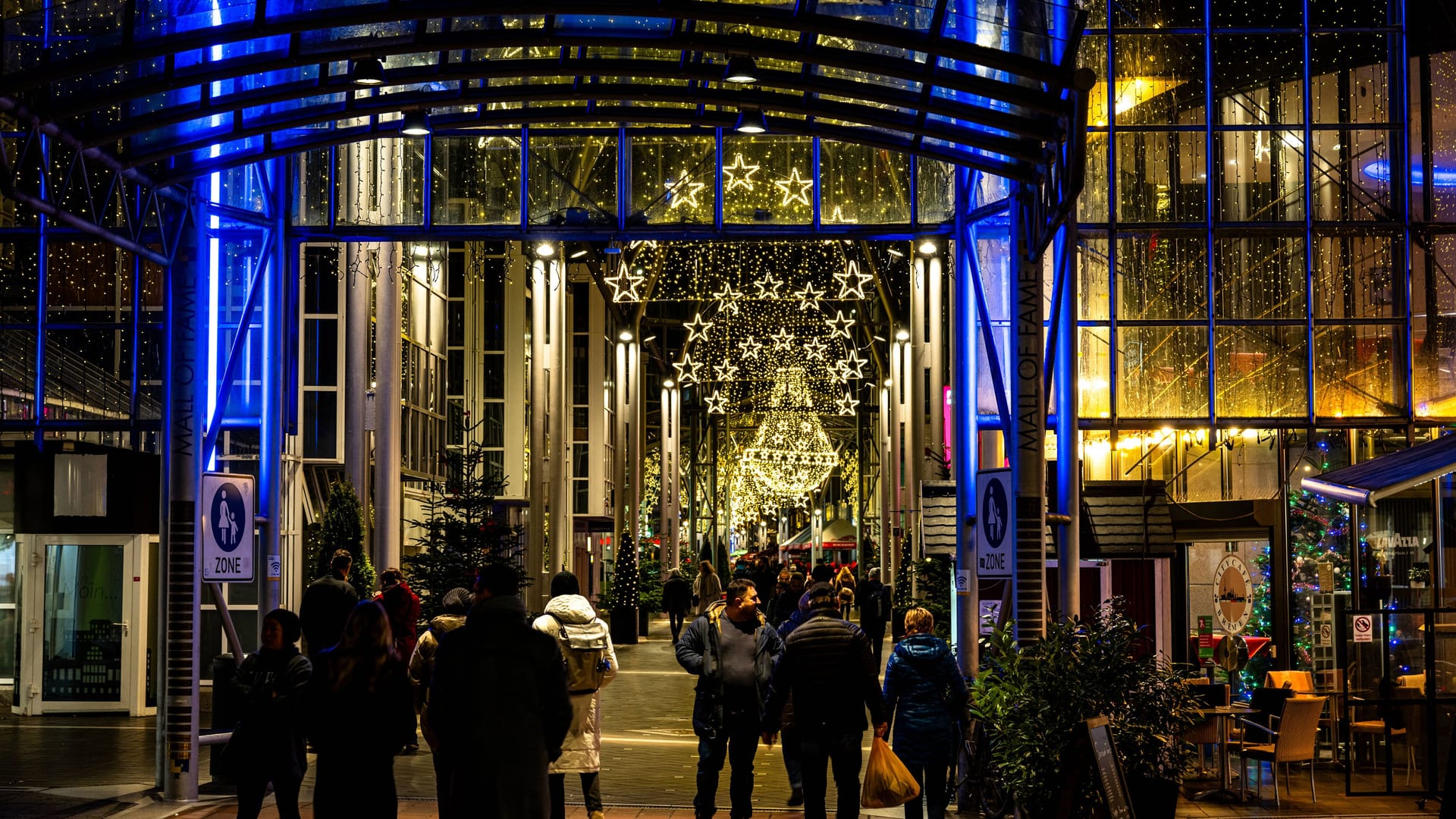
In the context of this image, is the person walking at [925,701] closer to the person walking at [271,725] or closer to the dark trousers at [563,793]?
the dark trousers at [563,793]

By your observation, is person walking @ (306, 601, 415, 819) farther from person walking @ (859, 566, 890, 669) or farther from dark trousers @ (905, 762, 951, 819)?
person walking @ (859, 566, 890, 669)

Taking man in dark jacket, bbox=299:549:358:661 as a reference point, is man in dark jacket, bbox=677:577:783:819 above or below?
below

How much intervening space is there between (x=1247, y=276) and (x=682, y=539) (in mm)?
52012

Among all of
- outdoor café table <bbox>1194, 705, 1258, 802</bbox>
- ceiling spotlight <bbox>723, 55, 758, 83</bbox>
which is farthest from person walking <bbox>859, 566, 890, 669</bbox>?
ceiling spotlight <bbox>723, 55, 758, 83</bbox>

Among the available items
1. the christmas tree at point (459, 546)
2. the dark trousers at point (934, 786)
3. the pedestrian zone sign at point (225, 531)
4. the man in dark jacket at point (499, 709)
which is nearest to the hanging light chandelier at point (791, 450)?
the christmas tree at point (459, 546)

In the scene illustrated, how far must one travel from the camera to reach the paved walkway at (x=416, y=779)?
1291 centimetres

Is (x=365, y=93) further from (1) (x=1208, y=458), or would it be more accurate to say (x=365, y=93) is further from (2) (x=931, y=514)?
(1) (x=1208, y=458)

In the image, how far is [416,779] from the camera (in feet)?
46.7

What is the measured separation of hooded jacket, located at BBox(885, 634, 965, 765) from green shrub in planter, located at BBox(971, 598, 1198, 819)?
1.73 feet

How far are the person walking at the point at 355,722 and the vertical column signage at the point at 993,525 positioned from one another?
21.5ft

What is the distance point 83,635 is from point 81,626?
12 centimetres

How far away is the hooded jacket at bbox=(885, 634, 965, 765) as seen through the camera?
34.8 ft

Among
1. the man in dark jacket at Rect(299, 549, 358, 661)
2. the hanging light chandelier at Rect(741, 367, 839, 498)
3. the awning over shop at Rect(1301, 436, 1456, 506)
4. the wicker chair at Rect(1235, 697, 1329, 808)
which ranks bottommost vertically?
the wicker chair at Rect(1235, 697, 1329, 808)

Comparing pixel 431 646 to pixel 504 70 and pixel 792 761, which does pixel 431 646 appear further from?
pixel 504 70
